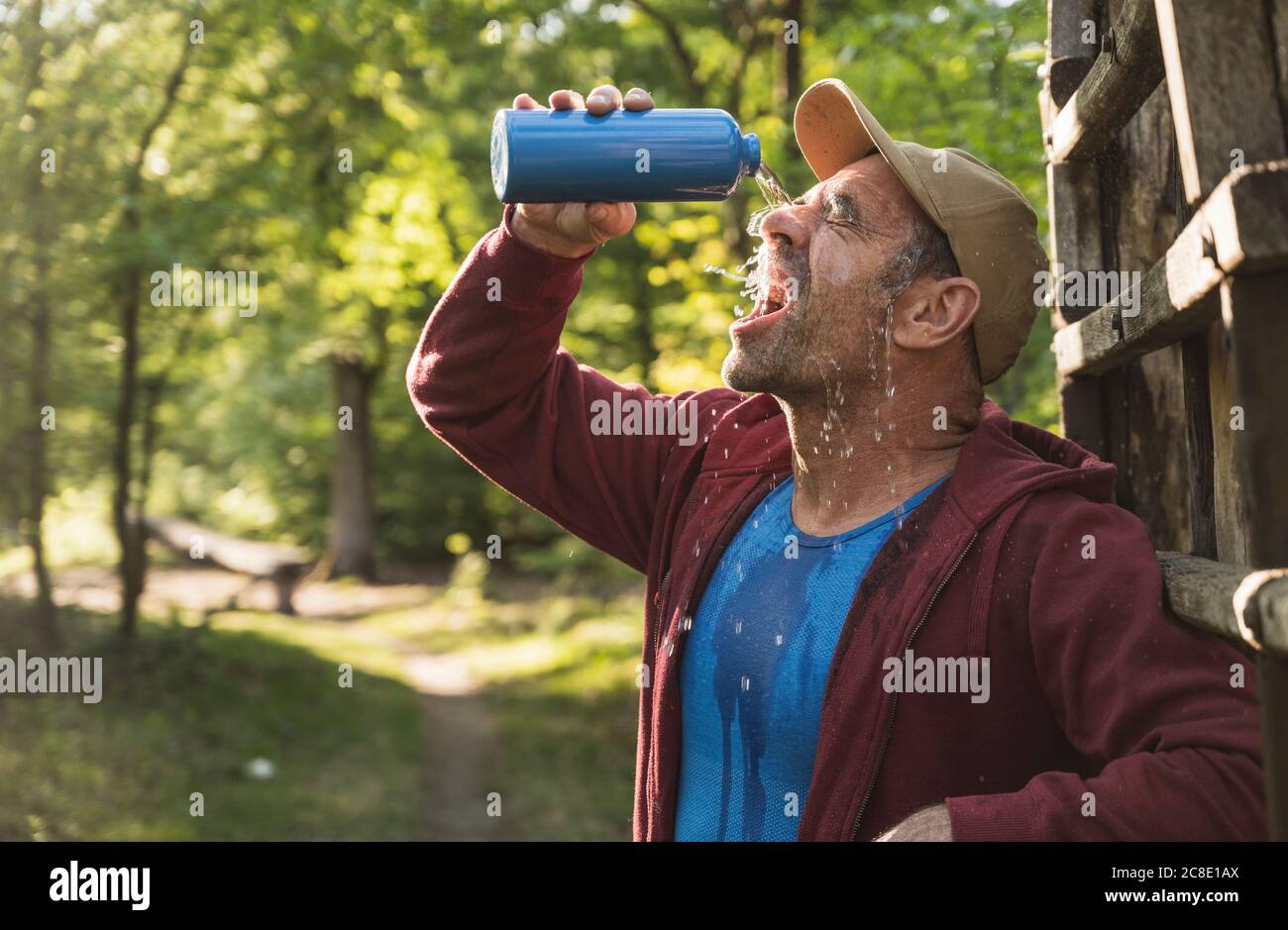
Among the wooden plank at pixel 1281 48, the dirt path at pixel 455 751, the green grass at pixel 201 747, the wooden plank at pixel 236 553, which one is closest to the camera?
the wooden plank at pixel 1281 48

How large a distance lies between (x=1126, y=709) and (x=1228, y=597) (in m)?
0.22

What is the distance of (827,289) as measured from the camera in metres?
2.52

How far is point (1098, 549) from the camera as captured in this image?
6.82 ft

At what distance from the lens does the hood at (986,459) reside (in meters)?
2.21

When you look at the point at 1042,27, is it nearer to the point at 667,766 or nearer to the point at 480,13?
the point at 667,766

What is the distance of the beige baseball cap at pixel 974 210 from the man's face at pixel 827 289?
79mm

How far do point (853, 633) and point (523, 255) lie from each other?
1.03 m

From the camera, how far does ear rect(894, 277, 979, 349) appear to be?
2.56 m

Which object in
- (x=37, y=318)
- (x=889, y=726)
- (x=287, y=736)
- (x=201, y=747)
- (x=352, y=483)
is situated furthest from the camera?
(x=352, y=483)

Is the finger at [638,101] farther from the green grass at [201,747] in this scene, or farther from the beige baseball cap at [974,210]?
the green grass at [201,747]

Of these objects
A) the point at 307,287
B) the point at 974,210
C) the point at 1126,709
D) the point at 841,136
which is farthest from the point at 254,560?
the point at 1126,709

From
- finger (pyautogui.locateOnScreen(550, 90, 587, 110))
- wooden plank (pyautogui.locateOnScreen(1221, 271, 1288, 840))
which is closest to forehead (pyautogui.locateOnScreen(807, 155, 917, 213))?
finger (pyautogui.locateOnScreen(550, 90, 587, 110))

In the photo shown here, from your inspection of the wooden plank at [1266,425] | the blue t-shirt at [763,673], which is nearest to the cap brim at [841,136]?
the blue t-shirt at [763,673]

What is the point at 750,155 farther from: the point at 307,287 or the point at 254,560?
the point at 254,560
